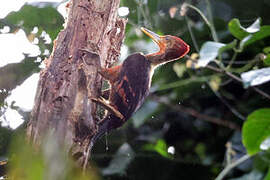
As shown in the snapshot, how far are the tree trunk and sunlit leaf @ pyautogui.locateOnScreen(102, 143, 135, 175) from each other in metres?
1.06

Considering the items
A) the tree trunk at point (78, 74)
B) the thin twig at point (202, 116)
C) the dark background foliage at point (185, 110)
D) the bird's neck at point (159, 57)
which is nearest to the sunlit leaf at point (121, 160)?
the dark background foliage at point (185, 110)

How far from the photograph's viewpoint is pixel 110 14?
193 cm

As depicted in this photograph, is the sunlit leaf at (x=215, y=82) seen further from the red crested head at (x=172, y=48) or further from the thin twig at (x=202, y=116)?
the red crested head at (x=172, y=48)

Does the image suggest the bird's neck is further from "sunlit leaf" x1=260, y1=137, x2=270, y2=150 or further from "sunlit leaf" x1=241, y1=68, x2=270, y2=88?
"sunlit leaf" x1=260, y1=137, x2=270, y2=150

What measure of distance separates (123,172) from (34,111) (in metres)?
1.48

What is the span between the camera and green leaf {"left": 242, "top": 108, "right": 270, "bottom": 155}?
1597 millimetres

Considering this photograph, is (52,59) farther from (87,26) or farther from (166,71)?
(166,71)

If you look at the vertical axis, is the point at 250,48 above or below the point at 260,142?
below

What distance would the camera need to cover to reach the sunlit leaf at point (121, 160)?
109 inches

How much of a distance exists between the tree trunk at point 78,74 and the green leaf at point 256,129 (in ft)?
2.24

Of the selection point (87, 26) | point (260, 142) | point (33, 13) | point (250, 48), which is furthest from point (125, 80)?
point (250, 48)

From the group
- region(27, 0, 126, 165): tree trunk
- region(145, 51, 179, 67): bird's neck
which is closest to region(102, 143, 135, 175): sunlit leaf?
region(145, 51, 179, 67): bird's neck

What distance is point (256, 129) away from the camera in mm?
1610

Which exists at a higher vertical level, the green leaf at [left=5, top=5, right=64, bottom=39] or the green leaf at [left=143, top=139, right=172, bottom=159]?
the green leaf at [left=5, top=5, right=64, bottom=39]
